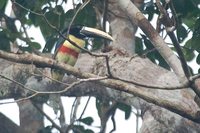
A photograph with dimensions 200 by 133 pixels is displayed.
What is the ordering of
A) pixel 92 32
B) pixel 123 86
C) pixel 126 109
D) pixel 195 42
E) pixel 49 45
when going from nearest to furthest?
pixel 123 86
pixel 195 42
pixel 92 32
pixel 49 45
pixel 126 109

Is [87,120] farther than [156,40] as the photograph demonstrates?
Yes

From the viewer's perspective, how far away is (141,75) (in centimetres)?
322

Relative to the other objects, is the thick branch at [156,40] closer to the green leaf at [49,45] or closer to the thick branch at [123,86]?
the thick branch at [123,86]

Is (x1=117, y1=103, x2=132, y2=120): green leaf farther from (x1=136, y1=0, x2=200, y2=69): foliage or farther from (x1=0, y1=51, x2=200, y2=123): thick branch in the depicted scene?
(x1=0, y1=51, x2=200, y2=123): thick branch

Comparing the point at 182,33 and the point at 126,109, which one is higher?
the point at 182,33

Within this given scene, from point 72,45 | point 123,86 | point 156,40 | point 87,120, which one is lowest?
point 87,120

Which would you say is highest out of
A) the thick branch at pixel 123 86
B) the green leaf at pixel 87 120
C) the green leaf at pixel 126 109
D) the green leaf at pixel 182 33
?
the green leaf at pixel 182 33

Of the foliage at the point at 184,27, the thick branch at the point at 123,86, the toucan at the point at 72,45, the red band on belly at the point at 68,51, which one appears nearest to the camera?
the thick branch at the point at 123,86

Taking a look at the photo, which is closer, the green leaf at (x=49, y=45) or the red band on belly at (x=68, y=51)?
the green leaf at (x=49, y=45)

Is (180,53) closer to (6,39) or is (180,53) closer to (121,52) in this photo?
(121,52)

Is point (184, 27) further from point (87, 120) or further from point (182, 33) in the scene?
point (87, 120)

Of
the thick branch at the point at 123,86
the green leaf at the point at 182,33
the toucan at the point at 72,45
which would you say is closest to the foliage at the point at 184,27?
the green leaf at the point at 182,33

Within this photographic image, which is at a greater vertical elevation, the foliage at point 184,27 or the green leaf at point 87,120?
the foliage at point 184,27

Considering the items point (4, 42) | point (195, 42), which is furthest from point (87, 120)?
point (195, 42)
